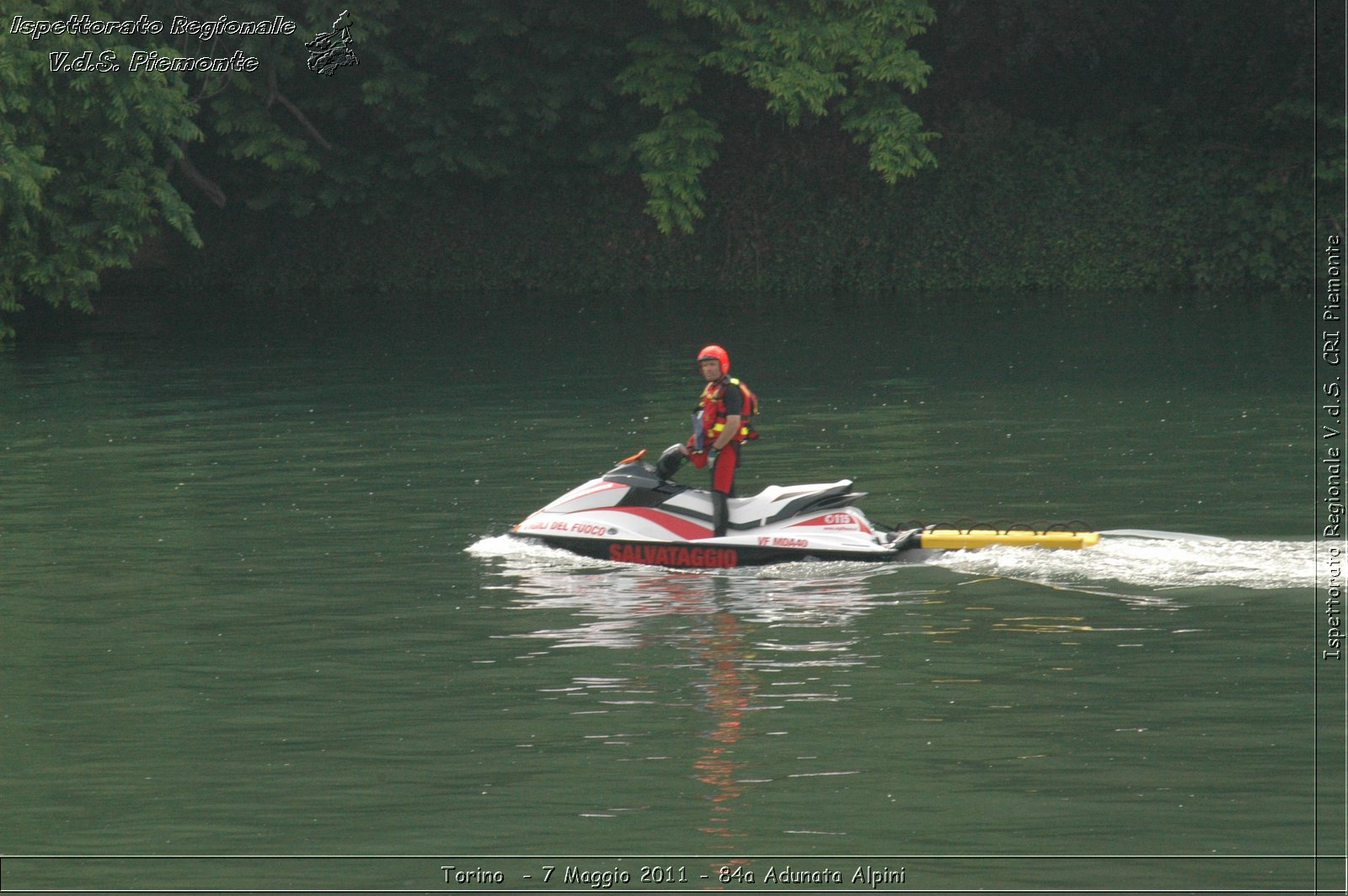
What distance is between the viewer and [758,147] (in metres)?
49.9

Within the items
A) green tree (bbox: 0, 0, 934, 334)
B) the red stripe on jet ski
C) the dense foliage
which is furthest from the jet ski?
the dense foliage

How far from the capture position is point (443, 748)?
12.0 metres

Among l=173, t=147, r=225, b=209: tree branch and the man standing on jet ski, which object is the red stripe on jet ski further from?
l=173, t=147, r=225, b=209: tree branch

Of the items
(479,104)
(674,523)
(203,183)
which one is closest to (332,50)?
(479,104)

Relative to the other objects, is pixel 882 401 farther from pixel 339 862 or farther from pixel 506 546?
pixel 339 862

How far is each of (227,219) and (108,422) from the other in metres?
25.4

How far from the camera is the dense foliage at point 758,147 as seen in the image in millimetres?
45031

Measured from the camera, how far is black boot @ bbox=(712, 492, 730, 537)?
17391mm

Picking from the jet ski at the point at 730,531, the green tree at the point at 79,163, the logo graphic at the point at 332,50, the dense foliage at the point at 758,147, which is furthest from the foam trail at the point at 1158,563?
the logo graphic at the point at 332,50

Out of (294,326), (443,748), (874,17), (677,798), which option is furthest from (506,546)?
(874,17)

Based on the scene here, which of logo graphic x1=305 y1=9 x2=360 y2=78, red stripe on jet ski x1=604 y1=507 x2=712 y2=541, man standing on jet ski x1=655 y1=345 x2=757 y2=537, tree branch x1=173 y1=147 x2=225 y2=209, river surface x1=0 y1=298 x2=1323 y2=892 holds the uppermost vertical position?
logo graphic x1=305 y1=9 x2=360 y2=78

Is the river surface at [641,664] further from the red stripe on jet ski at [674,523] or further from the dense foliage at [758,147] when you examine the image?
the dense foliage at [758,147]

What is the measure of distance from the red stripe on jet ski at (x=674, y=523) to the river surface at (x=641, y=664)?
50cm

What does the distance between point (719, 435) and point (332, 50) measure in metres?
30.9
